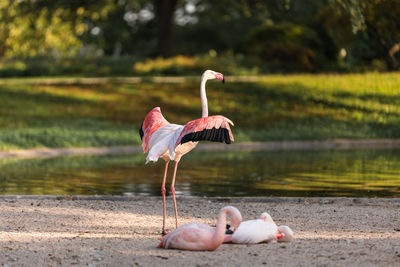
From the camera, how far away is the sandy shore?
734cm

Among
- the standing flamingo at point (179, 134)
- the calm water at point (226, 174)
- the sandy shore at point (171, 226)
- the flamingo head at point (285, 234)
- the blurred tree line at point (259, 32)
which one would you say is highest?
the blurred tree line at point (259, 32)

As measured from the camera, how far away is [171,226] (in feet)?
31.9

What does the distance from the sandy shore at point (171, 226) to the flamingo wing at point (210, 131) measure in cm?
115

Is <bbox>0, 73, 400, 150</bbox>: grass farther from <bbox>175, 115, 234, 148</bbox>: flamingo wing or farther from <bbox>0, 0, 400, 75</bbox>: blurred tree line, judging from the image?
<bbox>175, 115, 234, 148</bbox>: flamingo wing

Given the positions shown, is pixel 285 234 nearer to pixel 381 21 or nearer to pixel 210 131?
pixel 210 131

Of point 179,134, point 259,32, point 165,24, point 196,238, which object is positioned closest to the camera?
point 196,238

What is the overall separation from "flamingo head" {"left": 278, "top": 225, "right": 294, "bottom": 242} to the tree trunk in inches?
1353

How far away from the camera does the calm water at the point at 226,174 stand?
13672 millimetres

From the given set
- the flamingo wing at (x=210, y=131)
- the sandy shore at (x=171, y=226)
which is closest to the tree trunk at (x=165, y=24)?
the sandy shore at (x=171, y=226)

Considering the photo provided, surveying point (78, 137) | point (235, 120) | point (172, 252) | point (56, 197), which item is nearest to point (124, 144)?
point (78, 137)

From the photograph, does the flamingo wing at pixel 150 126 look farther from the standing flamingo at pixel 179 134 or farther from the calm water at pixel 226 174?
the calm water at pixel 226 174

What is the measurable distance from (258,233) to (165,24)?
35.4m

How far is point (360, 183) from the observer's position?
576 inches

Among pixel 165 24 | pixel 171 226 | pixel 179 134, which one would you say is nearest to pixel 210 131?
pixel 179 134
